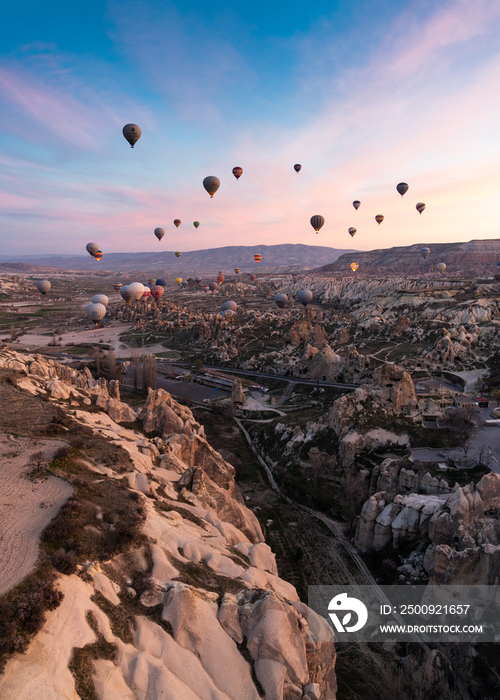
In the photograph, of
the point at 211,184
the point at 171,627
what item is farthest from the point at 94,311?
the point at 171,627

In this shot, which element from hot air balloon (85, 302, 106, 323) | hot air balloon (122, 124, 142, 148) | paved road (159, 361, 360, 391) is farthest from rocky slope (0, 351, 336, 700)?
hot air balloon (85, 302, 106, 323)

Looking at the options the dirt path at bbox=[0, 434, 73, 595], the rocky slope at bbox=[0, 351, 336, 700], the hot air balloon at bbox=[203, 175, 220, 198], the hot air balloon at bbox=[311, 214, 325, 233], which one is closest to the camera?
the rocky slope at bbox=[0, 351, 336, 700]

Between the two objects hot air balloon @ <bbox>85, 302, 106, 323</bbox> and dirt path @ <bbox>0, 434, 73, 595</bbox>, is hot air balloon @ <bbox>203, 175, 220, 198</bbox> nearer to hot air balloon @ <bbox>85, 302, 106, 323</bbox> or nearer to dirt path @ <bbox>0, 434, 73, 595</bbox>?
hot air balloon @ <bbox>85, 302, 106, 323</bbox>

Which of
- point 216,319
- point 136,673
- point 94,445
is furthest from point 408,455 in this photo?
point 216,319

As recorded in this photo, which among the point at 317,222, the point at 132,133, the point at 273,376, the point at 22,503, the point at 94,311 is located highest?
the point at 132,133

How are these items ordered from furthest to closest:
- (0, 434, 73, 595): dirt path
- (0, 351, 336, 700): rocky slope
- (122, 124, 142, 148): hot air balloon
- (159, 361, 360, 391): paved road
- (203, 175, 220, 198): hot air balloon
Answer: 1. (203, 175, 220, 198): hot air balloon
2. (159, 361, 360, 391): paved road
3. (122, 124, 142, 148): hot air balloon
4. (0, 434, 73, 595): dirt path
5. (0, 351, 336, 700): rocky slope

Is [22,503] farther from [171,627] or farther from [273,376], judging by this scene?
[273,376]

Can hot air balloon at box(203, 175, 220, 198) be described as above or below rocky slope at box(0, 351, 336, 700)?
above
